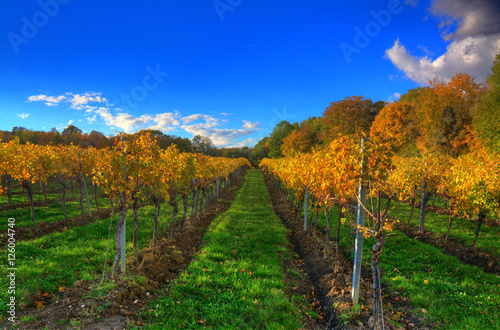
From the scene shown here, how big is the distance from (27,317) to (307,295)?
21.8 feet

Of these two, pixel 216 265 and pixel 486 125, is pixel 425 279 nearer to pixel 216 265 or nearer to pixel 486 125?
pixel 216 265

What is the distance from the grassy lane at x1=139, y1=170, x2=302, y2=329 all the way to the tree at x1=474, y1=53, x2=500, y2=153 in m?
23.9

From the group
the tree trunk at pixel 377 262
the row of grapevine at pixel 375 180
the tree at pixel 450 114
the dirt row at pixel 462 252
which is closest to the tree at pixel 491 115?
the tree at pixel 450 114

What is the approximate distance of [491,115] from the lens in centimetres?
2097

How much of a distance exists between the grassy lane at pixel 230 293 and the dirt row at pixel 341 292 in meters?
0.91

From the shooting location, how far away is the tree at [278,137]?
7262cm

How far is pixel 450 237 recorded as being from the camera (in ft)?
37.9

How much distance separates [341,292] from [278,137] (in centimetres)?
7221

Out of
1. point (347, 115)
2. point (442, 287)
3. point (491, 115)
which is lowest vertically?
point (442, 287)

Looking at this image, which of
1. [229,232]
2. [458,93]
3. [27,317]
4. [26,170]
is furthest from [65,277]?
[458,93]

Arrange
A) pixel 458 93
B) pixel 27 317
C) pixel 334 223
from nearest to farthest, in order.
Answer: pixel 27 317, pixel 334 223, pixel 458 93

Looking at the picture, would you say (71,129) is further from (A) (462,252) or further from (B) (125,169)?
(A) (462,252)

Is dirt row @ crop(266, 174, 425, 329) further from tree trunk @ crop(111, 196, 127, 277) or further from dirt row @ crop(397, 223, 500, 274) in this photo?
tree trunk @ crop(111, 196, 127, 277)

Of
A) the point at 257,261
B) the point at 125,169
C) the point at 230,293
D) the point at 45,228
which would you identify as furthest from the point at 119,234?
the point at 45,228
